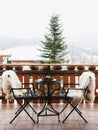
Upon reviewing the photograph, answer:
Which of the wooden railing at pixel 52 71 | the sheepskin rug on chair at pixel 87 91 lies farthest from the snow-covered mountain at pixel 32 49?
the sheepskin rug on chair at pixel 87 91

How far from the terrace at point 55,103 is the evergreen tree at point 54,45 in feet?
69.6

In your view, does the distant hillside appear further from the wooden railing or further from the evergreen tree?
the wooden railing

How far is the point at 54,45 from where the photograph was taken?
26781 mm

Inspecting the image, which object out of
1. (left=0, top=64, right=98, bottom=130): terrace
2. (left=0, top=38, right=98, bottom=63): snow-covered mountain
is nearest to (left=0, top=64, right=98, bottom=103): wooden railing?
(left=0, top=64, right=98, bottom=130): terrace

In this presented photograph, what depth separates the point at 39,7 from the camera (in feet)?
87.9

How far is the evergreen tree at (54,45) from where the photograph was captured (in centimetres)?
2688

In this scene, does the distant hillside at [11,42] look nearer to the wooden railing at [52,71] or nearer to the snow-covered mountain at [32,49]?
the snow-covered mountain at [32,49]

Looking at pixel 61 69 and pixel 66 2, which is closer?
pixel 61 69

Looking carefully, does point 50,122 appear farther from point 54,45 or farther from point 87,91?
point 54,45

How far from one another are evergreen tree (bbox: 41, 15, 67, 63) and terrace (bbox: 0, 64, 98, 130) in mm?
21221

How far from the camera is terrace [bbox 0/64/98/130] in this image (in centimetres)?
388

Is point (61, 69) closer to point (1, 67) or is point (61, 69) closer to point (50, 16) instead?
point (1, 67)

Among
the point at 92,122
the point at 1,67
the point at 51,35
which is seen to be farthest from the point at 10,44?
the point at 92,122

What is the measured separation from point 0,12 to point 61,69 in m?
20.0
